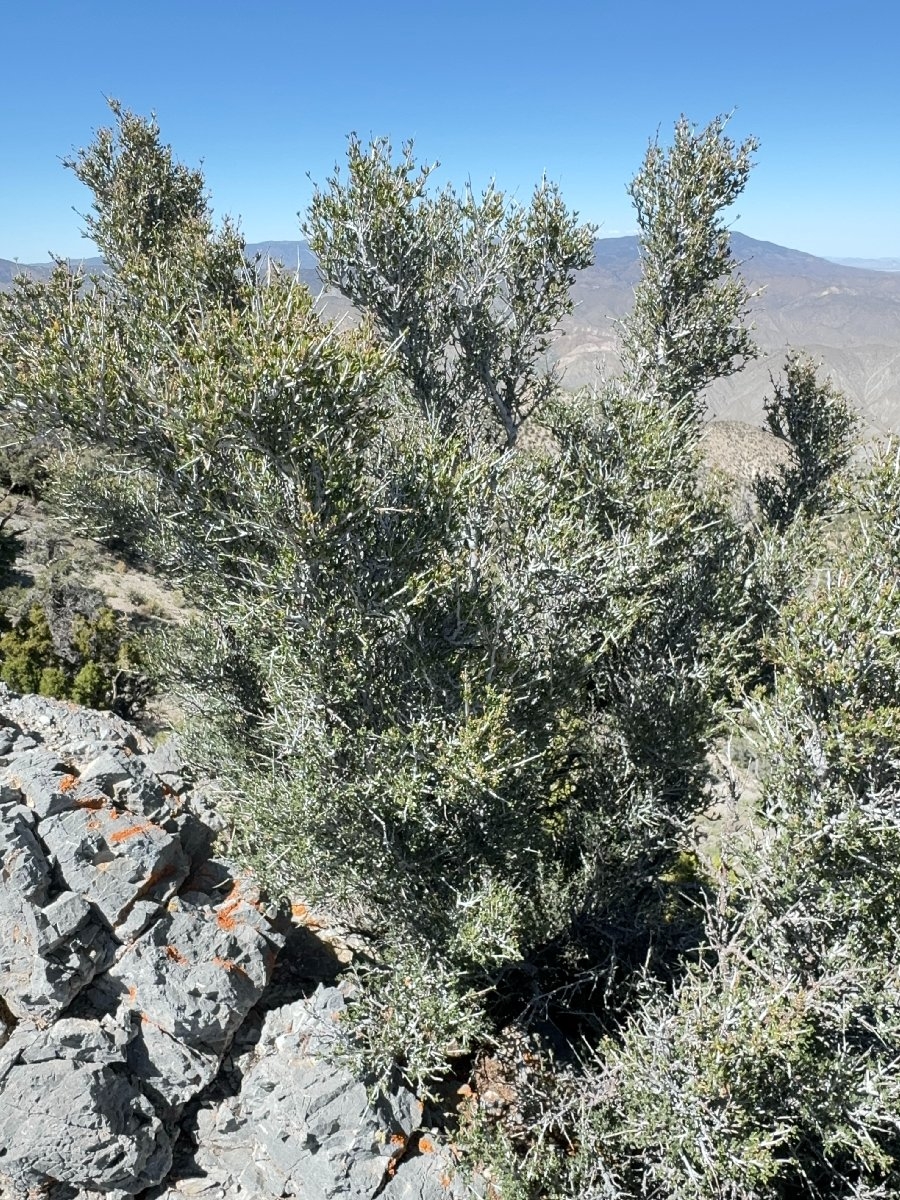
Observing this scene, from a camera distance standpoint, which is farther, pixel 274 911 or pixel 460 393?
pixel 460 393

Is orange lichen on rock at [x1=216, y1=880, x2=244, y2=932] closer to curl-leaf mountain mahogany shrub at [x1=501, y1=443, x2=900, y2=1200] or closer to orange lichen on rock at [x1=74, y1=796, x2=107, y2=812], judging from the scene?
orange lichen on rock at [x1=74, y1=796, x2=107, y2=812]

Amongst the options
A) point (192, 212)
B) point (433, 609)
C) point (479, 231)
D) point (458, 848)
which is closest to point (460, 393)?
point (479, 231)

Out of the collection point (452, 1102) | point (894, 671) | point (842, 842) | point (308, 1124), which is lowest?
point (452, 1102)

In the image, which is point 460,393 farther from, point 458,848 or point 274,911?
A: point 274,911

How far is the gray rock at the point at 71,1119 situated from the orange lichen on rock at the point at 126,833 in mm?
2166

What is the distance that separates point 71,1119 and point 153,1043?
105 centimetres

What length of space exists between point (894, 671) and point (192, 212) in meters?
21.3

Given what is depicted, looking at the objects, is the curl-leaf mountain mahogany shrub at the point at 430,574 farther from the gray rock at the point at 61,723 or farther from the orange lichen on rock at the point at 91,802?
the orange lichen on rock at the point at 91,802

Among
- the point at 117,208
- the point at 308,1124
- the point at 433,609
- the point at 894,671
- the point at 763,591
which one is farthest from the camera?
the point at 117,208

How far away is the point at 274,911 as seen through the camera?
10328 mm

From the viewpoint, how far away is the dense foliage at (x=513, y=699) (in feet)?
25.1

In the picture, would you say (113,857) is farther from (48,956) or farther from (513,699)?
(513,699)

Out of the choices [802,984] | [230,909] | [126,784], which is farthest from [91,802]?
[802,984]

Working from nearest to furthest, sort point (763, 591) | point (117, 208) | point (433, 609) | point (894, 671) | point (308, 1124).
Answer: point (894, 671) → point (308, 1124) → point (433, 609) → point (763, 591) → point (117, 208)
